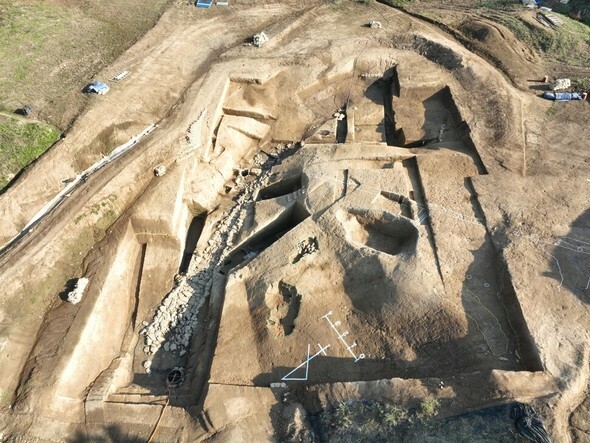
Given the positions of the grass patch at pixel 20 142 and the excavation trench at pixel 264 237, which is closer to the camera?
the excavation trench at pixel 264 237

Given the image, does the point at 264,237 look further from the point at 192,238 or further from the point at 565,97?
the point at 565,97

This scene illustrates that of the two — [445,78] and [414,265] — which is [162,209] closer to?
[414,265]

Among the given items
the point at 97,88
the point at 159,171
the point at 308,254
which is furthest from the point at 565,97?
the point at 97,88

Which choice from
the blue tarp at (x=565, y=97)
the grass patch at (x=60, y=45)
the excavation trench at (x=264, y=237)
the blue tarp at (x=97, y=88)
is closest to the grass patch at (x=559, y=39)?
the blue tarp at (x=565, y=97)

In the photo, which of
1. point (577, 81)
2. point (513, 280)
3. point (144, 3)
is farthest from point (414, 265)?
point (144, 3)

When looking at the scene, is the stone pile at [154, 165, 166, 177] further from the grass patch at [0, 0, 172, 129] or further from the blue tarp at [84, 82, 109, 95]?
the blue tarp at [84, 82, 109, 95]

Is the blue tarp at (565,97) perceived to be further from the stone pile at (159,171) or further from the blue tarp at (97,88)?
the blue tarp at (97,88)
